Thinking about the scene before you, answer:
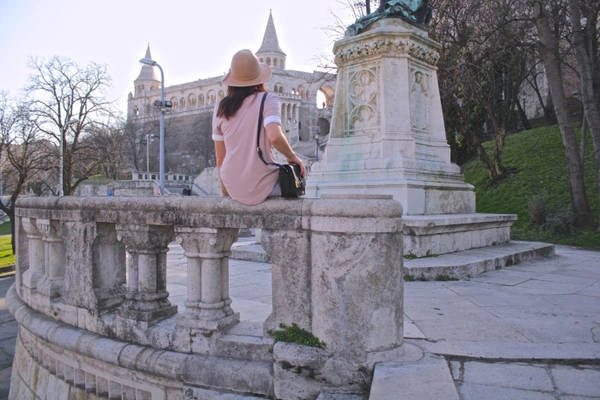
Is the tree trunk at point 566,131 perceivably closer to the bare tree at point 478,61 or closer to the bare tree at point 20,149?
the bare tree at point 478,61

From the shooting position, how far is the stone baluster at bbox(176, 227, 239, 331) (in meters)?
3.07

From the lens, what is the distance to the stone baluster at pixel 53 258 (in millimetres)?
4074

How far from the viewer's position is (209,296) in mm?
3090

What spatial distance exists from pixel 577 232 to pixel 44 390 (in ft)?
41.4

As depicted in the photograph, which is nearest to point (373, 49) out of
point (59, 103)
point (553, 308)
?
point (553, 308)

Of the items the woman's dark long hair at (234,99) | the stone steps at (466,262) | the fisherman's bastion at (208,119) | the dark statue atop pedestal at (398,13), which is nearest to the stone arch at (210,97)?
the fisherman's bastion at (208,119)

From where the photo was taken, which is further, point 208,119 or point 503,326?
point 208,119

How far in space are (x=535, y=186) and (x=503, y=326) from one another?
15.1 metres

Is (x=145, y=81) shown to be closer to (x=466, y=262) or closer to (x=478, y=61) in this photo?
(x=478, y=61)

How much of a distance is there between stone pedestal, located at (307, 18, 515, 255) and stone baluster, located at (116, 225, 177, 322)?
4.24 m

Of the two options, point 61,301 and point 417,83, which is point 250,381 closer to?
point 61,301

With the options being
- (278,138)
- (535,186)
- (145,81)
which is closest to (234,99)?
(278,138)

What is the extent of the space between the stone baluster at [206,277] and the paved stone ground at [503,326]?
691 mm

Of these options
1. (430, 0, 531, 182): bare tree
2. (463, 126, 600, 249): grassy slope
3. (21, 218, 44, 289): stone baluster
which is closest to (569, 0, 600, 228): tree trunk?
(430, 0, 531, 182): bare tree
